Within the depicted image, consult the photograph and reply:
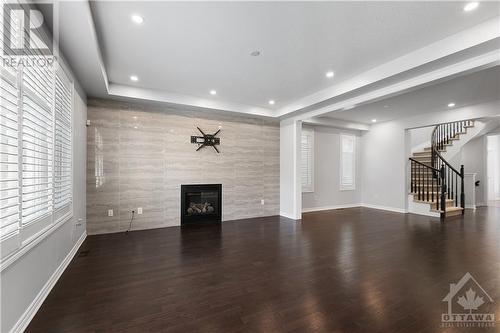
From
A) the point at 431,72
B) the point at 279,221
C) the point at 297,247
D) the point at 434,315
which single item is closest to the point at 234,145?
the point at 279,221

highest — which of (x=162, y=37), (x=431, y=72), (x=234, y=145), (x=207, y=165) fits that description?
(x=162, y=37)

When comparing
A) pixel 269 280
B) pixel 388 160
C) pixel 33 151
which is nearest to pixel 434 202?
pixel 388 160

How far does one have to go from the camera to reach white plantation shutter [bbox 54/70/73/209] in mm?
2705

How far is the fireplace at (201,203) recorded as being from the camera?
208 inches

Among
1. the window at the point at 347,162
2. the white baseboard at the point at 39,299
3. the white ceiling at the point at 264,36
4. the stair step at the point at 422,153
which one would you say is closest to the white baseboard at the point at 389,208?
the window at the point at 347,162

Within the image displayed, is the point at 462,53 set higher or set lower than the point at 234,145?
higher

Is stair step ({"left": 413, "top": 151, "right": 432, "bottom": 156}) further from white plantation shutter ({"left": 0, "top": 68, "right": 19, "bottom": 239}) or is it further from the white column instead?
white plantation shutter ({"left": 0, "top": 68, "right": 19, "bottom": 239})

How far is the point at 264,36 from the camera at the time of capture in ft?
8.98

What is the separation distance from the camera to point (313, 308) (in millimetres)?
2090

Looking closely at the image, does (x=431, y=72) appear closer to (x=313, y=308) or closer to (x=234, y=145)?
(x=313, y=308)

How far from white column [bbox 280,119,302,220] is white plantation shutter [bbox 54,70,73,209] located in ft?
15.3

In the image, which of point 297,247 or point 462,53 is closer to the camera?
point 462,53

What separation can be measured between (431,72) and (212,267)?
4144mm

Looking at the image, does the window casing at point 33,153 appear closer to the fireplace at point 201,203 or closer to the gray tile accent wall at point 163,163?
the gray tile accent wall at point 163,163
